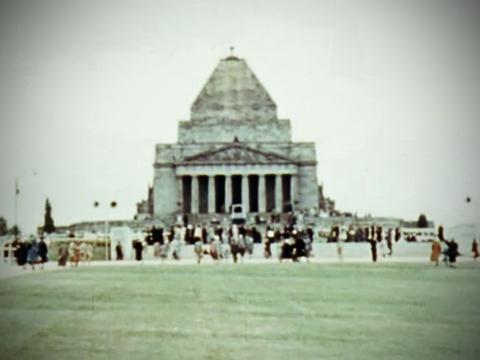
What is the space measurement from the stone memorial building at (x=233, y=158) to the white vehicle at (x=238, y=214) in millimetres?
3081

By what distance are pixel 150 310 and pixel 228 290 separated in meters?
4.60

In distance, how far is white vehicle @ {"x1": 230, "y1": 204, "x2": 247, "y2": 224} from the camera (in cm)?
6675

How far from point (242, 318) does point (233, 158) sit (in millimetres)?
61903

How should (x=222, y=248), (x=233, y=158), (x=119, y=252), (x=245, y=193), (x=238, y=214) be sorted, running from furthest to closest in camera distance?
(x=233, y=158), (x=245, y=193), (x=238, y=214), (x=222, y=248), (x=119, y=252)

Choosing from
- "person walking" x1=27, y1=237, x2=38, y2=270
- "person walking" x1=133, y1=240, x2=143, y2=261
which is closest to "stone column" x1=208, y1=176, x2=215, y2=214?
"person walking" x1=133, y1=240, x2=143, y2=261

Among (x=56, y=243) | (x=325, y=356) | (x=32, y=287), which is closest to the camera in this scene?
(x=325, y=356)

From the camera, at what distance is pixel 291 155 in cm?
8081

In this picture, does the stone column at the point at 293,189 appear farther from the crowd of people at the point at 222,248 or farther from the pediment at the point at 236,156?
the crowd of people at the point at 222,248

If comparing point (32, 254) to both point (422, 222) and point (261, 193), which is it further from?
point (261, 193)

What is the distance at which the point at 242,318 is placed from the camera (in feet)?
51.4

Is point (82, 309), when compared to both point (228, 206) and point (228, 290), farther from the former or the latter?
point (228, 206)

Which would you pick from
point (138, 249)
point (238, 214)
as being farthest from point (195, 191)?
point (138, 249)

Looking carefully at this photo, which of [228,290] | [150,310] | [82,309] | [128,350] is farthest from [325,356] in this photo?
[228,290]

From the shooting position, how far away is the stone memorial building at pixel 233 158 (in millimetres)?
77438
